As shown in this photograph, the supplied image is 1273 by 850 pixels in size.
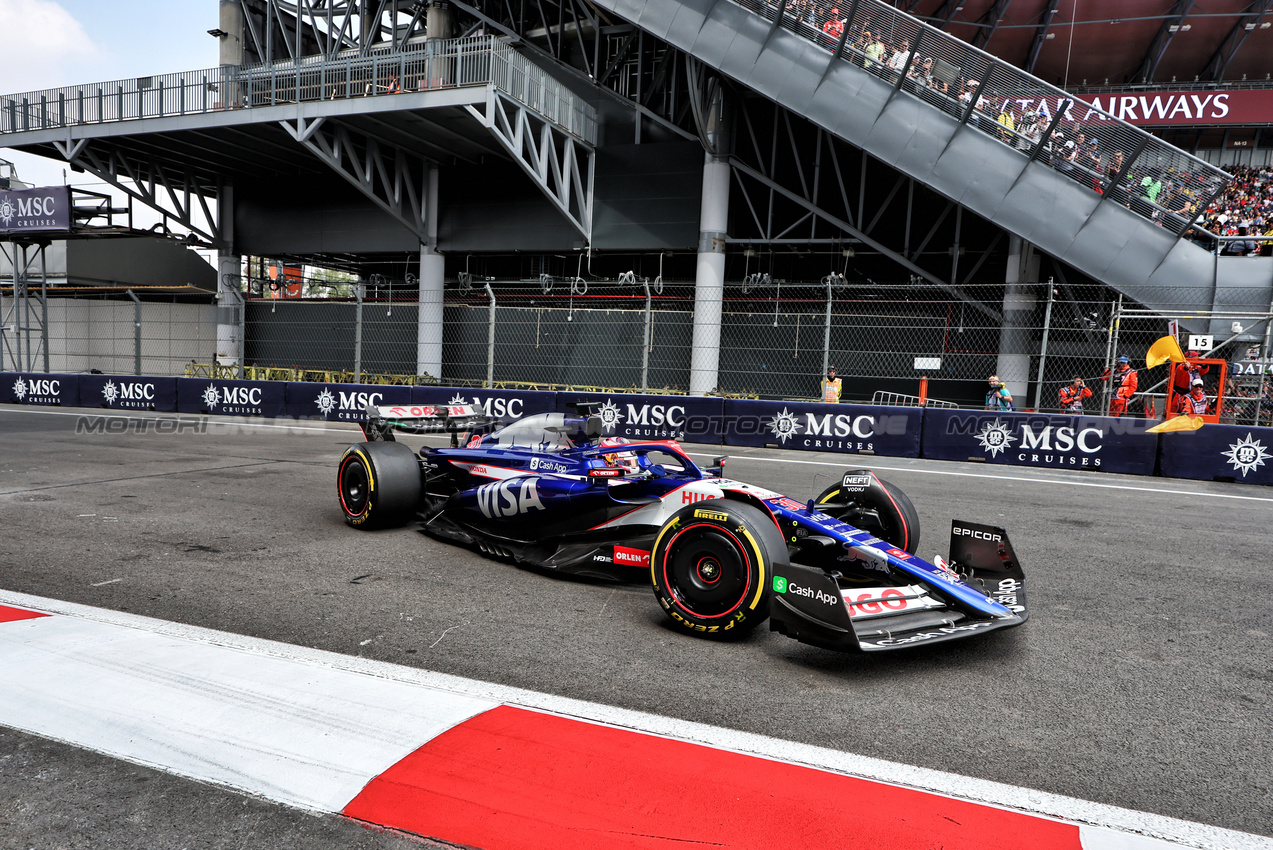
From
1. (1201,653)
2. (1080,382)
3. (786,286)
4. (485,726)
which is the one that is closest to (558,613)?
(485,726)

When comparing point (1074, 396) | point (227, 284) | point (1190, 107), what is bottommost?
point (1074, 396)

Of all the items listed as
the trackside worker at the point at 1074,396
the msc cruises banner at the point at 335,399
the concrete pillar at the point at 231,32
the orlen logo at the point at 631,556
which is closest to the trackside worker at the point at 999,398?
the trackside worker at the point at 1074,396

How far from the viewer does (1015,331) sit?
16422 millimetres

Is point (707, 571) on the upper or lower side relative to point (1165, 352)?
lower

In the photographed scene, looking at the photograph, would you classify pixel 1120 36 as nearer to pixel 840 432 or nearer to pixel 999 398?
pixel 999 398

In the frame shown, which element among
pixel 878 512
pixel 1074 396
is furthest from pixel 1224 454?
pixel 878 512

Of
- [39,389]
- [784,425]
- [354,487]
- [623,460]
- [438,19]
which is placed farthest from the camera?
[438,19]

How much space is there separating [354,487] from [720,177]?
1508cm

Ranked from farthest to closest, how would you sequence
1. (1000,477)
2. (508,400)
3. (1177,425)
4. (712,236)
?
(712,236), (508,400), (1177,425), (1000,477)

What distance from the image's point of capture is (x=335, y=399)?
1593cm

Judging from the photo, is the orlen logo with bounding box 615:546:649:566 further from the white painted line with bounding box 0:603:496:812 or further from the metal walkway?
the metal walkway

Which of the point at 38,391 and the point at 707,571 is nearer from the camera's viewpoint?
the point at 707,571

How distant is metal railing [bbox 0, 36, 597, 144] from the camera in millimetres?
17844

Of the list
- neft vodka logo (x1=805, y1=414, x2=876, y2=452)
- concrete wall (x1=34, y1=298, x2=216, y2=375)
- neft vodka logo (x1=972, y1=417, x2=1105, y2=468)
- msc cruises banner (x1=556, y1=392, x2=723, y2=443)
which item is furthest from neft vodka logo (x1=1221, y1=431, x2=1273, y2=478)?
concrete wall (x1=34, y1=298, x2=216, y2=375)
